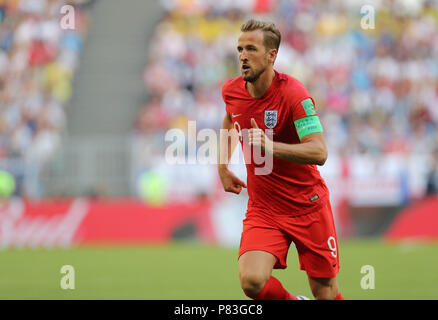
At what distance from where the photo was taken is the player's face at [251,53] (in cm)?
616

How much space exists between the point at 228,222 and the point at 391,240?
3813 mm

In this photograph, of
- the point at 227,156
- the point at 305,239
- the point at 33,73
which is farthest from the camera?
the point at 33,73

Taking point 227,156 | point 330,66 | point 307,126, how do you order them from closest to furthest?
point 307,126 < point 227,156 < point 330,66

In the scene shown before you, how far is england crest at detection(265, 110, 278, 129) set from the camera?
623cm

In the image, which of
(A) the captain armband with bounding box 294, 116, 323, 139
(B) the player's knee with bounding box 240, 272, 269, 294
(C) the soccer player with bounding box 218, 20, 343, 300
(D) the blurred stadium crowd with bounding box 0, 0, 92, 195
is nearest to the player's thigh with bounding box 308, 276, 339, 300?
(C) the soccer player with bounding box 218, 20, 343, 300

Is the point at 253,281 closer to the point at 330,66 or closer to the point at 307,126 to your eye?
the point at 307,126

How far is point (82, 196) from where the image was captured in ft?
55.6

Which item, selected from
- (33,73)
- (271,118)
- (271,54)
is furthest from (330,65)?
(271,118)

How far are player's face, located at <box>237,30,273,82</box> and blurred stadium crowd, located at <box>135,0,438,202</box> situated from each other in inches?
503

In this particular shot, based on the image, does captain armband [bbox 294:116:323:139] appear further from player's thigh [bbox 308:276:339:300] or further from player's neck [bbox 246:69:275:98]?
player's thigh [bbox 308:276:339:300]

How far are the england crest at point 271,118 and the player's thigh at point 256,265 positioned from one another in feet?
3.56

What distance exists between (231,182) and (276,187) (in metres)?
0.54

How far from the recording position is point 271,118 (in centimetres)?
625
